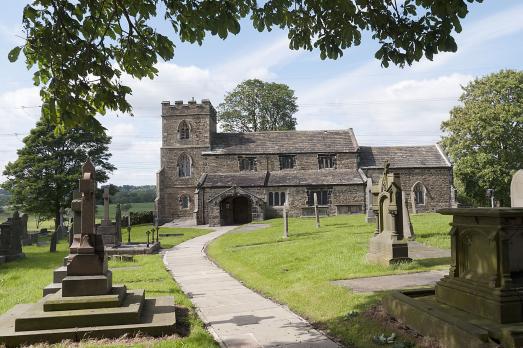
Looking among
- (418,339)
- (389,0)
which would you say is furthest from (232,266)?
(389,0)

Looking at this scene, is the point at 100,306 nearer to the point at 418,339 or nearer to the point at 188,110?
the point at 418,339

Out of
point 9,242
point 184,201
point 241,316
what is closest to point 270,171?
point 184,201

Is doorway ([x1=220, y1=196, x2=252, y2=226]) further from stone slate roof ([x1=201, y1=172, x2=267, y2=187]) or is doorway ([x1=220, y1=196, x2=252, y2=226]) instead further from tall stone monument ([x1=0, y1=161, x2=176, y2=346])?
tall stone monument ([x1=0, y1=161, x2=176, y2=346])

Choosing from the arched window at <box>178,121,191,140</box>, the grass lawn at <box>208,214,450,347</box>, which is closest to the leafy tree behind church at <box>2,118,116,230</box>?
the arched window at <box>178,121,191,140</box>

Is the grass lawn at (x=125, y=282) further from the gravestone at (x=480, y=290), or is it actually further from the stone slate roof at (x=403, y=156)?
the stone slate roof at (x=403, y=156)

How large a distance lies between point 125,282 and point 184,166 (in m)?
31.6

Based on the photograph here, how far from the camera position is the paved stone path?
6.14 meters

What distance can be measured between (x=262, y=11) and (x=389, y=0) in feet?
5.72

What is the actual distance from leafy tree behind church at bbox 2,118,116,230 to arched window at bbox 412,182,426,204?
28519 millimetres

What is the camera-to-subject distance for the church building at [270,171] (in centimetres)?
3859

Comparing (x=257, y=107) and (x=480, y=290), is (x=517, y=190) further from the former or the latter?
(x=257, y=107)

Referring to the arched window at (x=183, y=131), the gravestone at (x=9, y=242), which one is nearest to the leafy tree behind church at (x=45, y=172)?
the arched window at (x=183, y=131)

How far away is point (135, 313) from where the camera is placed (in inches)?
270

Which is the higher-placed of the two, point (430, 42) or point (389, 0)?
point (389, 0)
